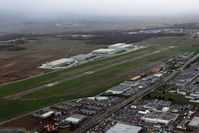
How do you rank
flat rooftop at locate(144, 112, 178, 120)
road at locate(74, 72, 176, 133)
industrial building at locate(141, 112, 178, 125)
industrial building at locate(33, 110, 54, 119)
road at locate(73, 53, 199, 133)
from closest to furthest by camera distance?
road at locate(74, 72, 176, 133) → road at locate(73, 53, 199, 133) → industrial building at locate(141, 112, 178, 125) → flat rooftop at locate(144, 112, 178, 120) → industrial building at locate(33, 110, 54, 119)

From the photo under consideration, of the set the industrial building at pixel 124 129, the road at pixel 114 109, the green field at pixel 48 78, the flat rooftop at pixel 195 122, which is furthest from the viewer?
the green field at pixel 48 78

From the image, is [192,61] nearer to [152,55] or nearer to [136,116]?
[152,55]

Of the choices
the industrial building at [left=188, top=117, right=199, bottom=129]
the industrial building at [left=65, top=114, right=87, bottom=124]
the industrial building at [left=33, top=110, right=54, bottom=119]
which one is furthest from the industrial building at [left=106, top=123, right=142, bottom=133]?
the industrial building at [left=33, top=110, right=54, bottom=119]

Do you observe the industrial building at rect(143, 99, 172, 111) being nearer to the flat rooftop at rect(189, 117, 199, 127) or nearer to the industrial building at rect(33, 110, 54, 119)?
the flat rooftop at rect(189, 117, 199, 127)

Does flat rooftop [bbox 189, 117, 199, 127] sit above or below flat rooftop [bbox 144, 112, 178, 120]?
above

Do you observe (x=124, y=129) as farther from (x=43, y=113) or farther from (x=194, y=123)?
(x=43, y=113)

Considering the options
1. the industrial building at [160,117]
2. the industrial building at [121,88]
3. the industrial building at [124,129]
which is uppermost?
the industrial building at [121,88]

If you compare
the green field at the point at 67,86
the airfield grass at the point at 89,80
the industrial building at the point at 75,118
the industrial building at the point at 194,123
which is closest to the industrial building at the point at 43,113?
the green field at the point at 67,86

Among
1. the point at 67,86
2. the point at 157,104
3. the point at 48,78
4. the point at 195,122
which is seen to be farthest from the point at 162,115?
the point at 48,78

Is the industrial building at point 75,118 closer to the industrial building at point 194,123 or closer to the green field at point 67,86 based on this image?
the green field at point 67,86
